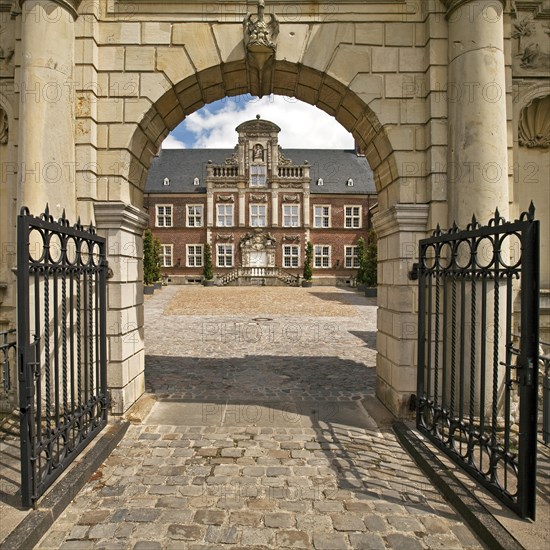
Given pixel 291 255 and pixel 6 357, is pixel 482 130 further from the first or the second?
pixel 291 255

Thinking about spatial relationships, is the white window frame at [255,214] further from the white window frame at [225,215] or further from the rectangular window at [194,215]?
the rectangular window at [194,215]

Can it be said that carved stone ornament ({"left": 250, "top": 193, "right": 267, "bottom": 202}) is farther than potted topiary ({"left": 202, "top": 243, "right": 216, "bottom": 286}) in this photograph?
Yes

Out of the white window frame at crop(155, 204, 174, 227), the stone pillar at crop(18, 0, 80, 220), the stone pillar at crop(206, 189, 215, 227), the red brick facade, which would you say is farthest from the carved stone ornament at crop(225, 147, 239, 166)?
the stone pillar at crop(18, 0, 80, 220)

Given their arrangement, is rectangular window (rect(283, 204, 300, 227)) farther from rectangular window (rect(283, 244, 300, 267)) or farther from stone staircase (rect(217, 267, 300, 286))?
stone staircase (rect(217, 267, 300, 286))

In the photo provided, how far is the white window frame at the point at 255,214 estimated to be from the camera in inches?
1414

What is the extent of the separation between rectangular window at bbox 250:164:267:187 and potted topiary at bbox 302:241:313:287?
23.4 ft

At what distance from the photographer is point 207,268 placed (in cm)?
3394

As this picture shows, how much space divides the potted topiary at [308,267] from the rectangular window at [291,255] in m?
1.15

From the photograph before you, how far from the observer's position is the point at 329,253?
1437 inches

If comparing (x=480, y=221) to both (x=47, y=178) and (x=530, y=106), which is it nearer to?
(x=530, y=106)

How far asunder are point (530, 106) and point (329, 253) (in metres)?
31.5

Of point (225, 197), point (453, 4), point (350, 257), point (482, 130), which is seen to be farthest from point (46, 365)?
point (350, 257)

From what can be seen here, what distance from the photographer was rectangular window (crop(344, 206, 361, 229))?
36.6m

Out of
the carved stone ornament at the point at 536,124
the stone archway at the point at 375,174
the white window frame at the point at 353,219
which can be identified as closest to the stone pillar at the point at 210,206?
the white window frame at the point at 353,219
